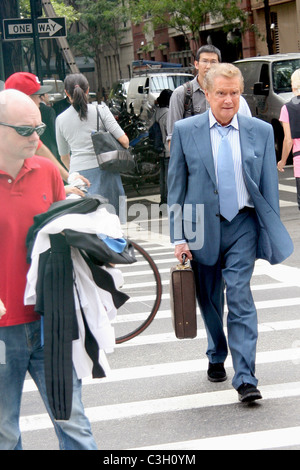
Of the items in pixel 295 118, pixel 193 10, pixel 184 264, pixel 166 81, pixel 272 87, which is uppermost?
pixel 193 10

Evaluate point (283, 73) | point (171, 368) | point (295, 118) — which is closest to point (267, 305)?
point (171, 368)

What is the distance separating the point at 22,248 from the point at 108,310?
0.43 metres

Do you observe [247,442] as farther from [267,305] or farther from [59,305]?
[267,305]

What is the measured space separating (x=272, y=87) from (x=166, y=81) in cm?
607

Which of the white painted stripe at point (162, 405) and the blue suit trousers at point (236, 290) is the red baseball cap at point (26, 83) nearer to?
the blue suit trousers at point (236, 290)

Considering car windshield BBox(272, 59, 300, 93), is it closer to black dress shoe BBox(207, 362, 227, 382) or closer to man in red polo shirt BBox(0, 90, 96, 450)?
black dress shoe BBox(207, 362, 227, 382)

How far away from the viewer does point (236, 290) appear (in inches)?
210

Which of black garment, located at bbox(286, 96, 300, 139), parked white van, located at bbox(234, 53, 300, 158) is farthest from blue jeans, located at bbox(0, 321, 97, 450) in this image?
parked white van, located at bbox(234, 53, 300, 158)

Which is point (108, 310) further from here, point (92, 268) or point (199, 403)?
point (199, 403)

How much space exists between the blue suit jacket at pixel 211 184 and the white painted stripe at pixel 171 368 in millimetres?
950

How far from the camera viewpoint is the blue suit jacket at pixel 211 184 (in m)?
5.33

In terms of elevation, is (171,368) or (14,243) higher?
(14,243)

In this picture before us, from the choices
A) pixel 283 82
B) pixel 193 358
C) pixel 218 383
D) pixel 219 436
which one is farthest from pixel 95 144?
pixel 283 82

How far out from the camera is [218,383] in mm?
5711
